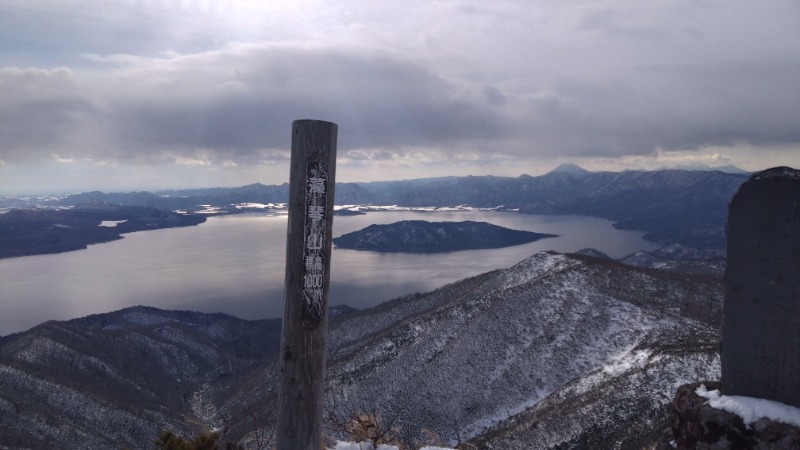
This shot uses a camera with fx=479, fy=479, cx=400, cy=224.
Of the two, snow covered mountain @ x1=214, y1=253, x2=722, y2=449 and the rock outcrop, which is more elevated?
the rock outcrop

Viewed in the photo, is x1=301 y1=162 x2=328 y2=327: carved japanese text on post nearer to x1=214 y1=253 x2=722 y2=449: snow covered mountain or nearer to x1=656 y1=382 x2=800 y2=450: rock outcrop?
x1=656 y1=382 x2=800 y2=450: rock outcrop

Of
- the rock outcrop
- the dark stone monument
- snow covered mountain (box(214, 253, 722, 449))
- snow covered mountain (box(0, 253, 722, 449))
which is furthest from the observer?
snow covered mountain (box(0, 253, 722, 449))

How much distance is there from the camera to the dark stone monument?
5984mm

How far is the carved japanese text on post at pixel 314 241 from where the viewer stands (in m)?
5.26

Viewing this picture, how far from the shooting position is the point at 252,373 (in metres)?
77.4

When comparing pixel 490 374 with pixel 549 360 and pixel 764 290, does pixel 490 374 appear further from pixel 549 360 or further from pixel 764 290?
pixel 764 290

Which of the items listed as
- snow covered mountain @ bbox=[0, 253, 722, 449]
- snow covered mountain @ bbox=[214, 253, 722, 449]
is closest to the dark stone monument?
snow covered mountain @ bbox=[0, 253, 722, 449]

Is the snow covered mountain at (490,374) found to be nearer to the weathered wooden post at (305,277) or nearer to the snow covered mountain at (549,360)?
A: the snow covered mountain at (549,360)

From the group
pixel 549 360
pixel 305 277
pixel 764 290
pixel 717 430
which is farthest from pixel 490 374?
pixel 305 277

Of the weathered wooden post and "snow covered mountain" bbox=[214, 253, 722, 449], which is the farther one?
"snow covered mountain" bbox=[214, 253, 722, 449]

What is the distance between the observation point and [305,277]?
17.4ft

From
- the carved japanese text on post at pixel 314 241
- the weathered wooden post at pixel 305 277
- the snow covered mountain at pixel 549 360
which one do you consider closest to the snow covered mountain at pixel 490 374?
the snow covered mountain at pixel 549 360

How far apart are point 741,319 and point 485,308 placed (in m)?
43.5

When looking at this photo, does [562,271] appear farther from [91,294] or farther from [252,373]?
[91,294]
